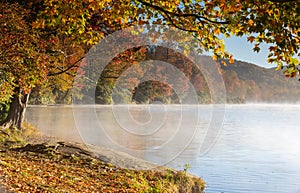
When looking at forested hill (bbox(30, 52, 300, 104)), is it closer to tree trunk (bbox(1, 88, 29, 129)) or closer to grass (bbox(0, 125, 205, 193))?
tree trunk (bbox(1, 88, 29, 129))

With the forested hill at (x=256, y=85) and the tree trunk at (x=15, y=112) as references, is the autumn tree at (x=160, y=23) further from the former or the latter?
the forested hill at (x=256, y=85)

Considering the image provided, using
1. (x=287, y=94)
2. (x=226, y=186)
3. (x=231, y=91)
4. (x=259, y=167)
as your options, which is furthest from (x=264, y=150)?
(x=287, y=94)

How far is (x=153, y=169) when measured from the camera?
1302 centimetres

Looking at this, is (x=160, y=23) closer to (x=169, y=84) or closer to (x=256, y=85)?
(x=169, y=84)

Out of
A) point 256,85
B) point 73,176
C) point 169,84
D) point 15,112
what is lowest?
point 73,176

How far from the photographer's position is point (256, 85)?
406 feet

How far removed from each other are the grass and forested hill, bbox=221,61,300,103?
9249 cm

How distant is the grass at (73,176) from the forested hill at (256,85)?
92.5 metres

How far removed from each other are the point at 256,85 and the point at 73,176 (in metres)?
120

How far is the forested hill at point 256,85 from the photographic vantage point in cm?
10921

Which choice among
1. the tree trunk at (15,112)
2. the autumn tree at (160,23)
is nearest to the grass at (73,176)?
the autumn tree at (160,23)

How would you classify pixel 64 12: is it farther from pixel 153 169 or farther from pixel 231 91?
pixel 231 91

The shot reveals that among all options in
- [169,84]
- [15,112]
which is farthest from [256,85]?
[15,112]

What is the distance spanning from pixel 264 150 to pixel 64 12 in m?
21.1
